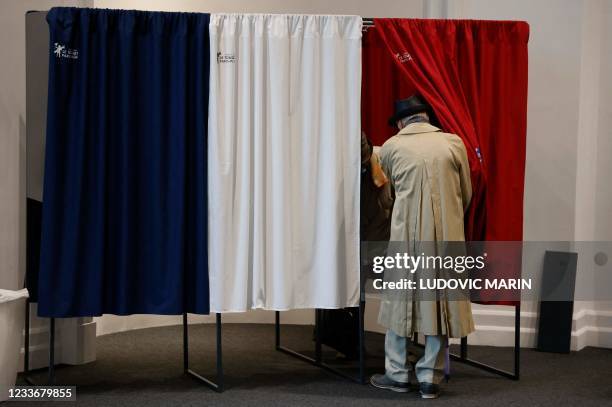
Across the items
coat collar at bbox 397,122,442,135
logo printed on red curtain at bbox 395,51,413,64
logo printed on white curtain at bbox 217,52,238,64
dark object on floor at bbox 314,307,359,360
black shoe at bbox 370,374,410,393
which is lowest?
black shoe at bbox 370,374,410,393

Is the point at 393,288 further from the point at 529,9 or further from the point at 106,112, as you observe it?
the point at 529,9

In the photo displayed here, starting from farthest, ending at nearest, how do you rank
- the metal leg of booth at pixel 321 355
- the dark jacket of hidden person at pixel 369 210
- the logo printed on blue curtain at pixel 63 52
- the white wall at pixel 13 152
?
the white wall at pixel 13 152 → the dark jacket of hidden person at pixel 369 210 → the metal leg of booth at pixel 321 355 → the logo printed on blue curtain at pixel 63 52

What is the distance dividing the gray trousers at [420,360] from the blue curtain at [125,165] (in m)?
0.97

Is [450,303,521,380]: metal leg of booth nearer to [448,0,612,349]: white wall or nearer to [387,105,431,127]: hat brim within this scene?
[448,0,612,349]: white wall

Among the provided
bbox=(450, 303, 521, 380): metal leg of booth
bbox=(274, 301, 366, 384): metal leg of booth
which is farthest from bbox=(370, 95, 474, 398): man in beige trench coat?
bbox=(450, 303, 521, 380): metal leg of booth

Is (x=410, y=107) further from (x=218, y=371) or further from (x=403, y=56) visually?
(x=218, y=371)

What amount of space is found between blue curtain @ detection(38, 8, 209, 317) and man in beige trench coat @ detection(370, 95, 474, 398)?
978 millimetres

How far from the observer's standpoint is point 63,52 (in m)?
3.94

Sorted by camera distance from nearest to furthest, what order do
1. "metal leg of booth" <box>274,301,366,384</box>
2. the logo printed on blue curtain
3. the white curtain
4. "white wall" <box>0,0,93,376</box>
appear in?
the logo printed on blue curtain, the white curtain, "metal leg of booth" <box>274,301,366,384</box>, "white wall" <box>0,0,93,376</box>

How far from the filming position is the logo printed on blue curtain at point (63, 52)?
393cm

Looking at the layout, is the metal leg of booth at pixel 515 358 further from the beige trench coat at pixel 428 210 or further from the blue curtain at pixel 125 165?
the blue curtain at pixel 125 165

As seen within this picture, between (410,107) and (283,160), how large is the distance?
28.0 inches

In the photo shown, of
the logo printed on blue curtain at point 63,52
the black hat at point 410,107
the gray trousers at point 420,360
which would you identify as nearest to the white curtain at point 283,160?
the black hat at point 410,107

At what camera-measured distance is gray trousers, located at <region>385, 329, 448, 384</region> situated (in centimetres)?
397
